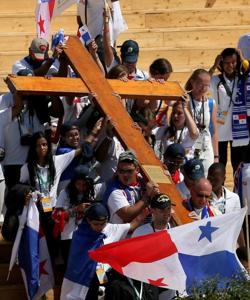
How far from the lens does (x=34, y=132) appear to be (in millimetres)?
13352

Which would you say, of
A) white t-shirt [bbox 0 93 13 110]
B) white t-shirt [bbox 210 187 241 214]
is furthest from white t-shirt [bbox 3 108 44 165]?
white t-shirt [bbox 210 187 241 214]

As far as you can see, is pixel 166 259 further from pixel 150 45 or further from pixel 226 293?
pixel 150 45

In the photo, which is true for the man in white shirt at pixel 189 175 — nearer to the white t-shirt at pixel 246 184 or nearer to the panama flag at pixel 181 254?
the panama flag at pixel 181 254

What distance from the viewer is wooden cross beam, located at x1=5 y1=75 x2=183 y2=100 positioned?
41.7 feet

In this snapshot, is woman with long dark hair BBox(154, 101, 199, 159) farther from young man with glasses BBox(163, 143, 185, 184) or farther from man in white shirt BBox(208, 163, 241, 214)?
man in white shirt BBox(208, 163, 241, 214)

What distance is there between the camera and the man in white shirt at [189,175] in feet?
42.6

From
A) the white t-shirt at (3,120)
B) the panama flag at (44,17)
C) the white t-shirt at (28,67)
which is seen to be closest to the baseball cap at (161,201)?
the white t-shirt at (3,120)

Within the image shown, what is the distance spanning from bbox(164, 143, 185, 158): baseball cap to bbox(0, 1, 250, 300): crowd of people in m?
0.01

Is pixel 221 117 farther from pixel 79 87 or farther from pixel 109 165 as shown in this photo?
pixel 79 87

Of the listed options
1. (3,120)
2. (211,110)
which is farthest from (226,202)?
(3,120)

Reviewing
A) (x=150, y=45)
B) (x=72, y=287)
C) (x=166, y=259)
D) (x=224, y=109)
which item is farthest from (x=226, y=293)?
(x=150, y=45)

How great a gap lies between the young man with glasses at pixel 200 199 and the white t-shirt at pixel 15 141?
1616mm

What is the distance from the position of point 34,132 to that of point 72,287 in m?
1.59

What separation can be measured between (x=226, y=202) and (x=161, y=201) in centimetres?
128
